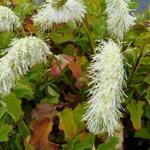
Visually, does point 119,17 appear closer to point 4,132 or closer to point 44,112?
point 44,112

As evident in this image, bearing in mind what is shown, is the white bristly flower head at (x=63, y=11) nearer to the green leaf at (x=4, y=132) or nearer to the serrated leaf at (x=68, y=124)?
the serrated leaf at (x=68, y=124)

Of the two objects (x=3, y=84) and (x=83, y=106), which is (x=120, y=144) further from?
(x=3, y=84)

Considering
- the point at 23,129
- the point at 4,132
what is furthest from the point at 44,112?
the point at 4,132

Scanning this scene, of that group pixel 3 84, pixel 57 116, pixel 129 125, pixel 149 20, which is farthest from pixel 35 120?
pixel 149 20

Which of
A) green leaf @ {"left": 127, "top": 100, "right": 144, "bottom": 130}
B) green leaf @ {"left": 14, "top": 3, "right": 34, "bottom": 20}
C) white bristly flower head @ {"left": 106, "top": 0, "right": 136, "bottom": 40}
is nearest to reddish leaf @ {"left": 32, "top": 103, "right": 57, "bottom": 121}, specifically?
green leaf @ {"left": 127, "top": 100, "right": 144, "bottom": 130}

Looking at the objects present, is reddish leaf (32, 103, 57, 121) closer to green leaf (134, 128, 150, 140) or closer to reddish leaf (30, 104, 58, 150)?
reddish leaf (30, 104, 58, 150)

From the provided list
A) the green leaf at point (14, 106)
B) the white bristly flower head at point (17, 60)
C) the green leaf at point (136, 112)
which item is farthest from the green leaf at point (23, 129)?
the green leaf at point (136, 112)

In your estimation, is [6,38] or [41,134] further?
[6,38]
